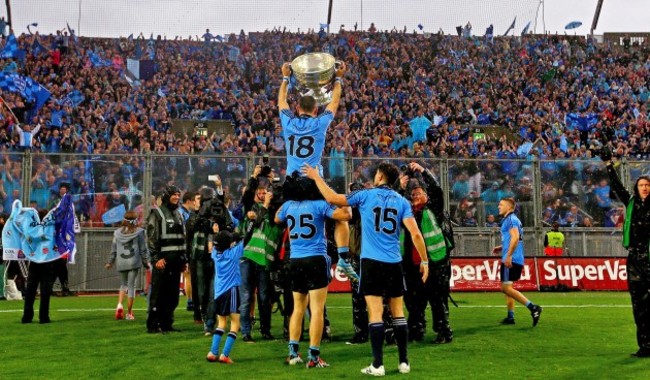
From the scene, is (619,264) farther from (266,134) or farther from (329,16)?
(329,16)

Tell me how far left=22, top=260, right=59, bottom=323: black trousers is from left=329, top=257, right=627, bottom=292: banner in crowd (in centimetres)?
1025

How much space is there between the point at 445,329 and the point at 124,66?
90.6 ft

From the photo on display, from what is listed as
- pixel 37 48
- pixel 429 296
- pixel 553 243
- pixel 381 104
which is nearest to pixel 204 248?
pixel 429 296

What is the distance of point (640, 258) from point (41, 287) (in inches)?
360

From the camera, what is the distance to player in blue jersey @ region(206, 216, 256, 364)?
8.08 meters

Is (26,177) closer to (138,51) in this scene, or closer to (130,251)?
(130,251)

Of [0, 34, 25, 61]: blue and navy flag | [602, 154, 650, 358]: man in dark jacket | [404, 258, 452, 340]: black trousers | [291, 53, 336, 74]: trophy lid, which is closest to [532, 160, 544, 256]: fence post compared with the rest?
[404, 258, 452, 340]: black trousers

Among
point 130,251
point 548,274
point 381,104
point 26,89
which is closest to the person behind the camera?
point 130,251

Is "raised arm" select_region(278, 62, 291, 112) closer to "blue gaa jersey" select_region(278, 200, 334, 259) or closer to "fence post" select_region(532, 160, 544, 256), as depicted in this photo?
"blue gaa jersey" select_region(278, 200, 334, 259)

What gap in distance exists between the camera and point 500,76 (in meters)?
37.8

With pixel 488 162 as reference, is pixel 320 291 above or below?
below

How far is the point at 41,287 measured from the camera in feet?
40.5

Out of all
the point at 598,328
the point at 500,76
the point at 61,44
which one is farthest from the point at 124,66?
the point at 598,328

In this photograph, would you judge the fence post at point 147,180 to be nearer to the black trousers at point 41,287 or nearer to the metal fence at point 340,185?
the metal fence at point 340,185
